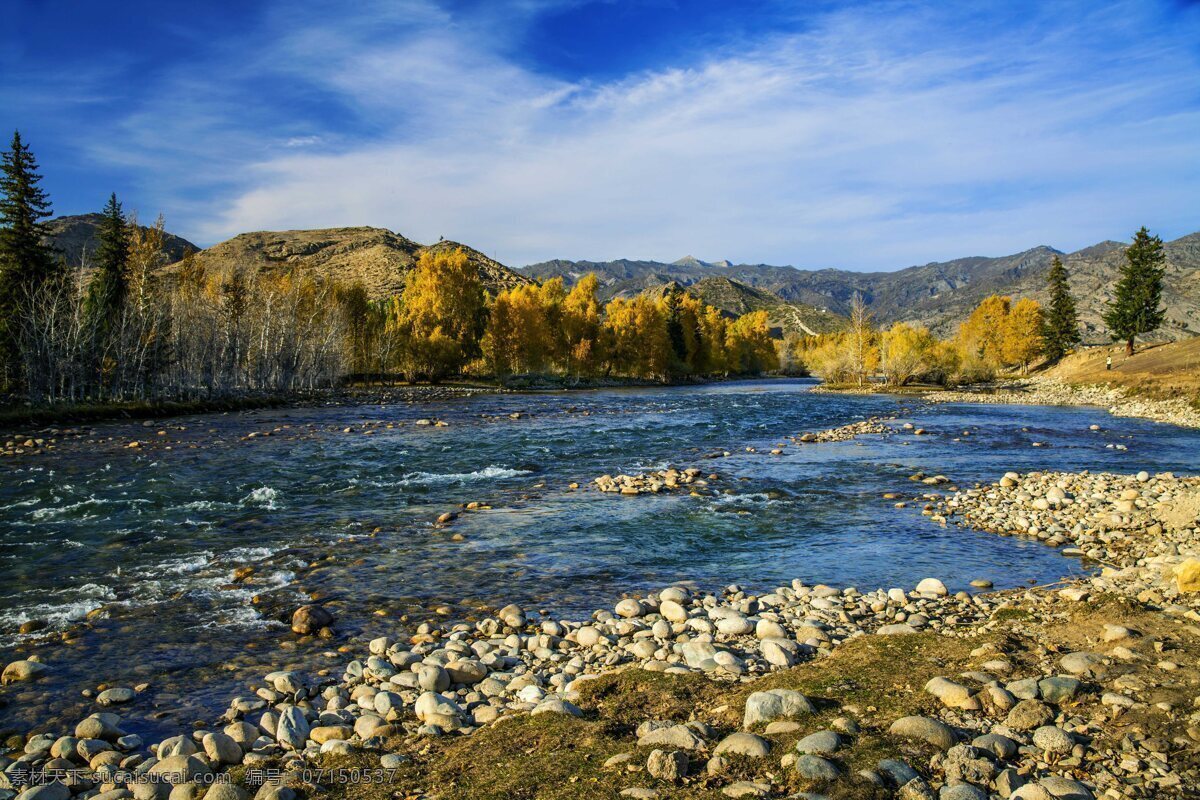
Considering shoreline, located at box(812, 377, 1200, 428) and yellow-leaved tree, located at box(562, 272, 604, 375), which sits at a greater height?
yellow-leaved tree, located at box(562, 272, 604, 375)

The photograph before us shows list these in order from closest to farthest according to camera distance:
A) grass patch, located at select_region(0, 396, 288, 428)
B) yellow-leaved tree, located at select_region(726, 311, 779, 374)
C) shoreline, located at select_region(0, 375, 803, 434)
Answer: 1. grass patch, located at select_region(0, 396, 288, 428)
2. shoreline, located at select_region(0, 375, 803, 434)
3. yellow-leaved tree, located at select_region(726, 311, 779, 374)

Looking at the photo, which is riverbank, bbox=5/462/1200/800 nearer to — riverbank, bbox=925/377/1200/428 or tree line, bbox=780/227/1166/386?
riverbank, bbox=925/377/1200/428

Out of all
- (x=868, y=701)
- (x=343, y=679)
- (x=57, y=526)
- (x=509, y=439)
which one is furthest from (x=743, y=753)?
(x=509, y=439)

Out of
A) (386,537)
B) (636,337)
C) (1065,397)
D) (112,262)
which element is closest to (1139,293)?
(1065,397)

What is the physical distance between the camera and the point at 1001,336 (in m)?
96.1

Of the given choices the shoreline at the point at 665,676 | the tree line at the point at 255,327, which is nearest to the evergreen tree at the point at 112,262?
the tree line at the point at 255,327

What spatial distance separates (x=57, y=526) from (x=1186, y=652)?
18855 mm

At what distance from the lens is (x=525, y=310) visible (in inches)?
3258

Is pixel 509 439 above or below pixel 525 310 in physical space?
below

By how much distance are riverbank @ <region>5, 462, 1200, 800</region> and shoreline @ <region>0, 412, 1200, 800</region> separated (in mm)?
27

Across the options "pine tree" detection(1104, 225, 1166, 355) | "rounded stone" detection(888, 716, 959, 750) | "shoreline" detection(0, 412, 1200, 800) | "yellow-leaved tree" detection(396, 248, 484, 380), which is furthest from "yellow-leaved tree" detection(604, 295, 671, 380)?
"rounded stone" detection(888, 716, 959, 750)

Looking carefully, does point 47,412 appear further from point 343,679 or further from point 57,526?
point 343,679

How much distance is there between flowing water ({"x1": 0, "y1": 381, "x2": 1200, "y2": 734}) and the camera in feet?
27.4

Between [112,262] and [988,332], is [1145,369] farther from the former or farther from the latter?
[112,262]
